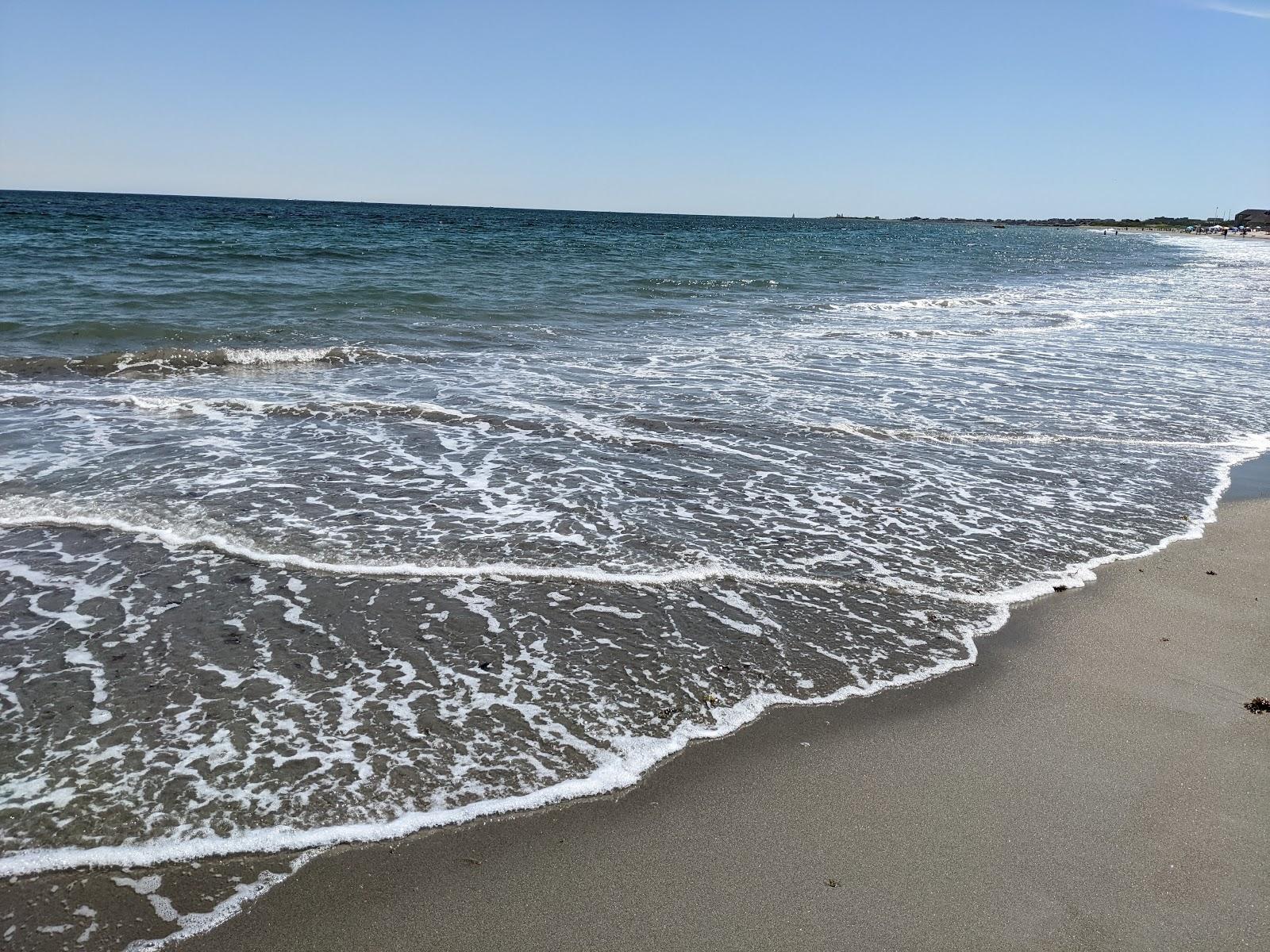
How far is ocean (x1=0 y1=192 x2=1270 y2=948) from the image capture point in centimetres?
334

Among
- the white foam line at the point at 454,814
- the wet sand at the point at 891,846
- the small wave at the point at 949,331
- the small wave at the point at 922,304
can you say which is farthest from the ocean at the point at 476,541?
the small wave at the point at 922,304

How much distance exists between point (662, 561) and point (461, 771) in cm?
226

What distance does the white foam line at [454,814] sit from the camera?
282 centimetres

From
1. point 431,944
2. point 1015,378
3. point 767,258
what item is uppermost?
point 767,258

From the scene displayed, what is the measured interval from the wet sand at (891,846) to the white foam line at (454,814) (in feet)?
0.23

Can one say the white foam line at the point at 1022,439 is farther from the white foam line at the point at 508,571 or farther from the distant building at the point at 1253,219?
the distant building at the point at 1253,219

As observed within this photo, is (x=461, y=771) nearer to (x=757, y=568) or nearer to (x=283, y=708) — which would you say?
(x=283, y=708)

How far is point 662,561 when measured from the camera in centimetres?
536

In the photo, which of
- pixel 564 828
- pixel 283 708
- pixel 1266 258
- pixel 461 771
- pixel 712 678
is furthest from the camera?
pixel 1266 258

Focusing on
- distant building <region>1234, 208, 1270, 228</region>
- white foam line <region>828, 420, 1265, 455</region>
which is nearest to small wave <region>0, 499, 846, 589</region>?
white foam line <region>828, 420, 1265, 455</region>

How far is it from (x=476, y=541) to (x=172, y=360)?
8.86m

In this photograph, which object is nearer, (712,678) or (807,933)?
(807,933)

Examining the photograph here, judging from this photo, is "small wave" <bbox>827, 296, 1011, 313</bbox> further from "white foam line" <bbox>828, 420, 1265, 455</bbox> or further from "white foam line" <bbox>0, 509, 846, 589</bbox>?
"white foam line" <bbox>0, 509, 846, 589</bbox>

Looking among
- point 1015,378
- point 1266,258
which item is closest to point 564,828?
point 1015,378
